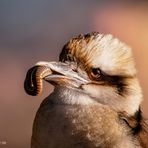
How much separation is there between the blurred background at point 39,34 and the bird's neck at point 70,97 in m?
0.81

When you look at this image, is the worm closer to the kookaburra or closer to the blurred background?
the kookaburra

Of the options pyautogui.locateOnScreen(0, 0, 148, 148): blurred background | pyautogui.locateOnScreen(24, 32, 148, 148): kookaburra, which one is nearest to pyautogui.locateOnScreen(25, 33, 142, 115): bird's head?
pyautogui.locateOnScreen(24, 32, 148, 148): kookaburra

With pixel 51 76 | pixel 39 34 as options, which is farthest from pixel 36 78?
pixel 39 34

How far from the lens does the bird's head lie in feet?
6.15

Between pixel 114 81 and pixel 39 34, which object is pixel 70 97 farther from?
pixel 39 34

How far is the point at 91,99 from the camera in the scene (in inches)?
73.8

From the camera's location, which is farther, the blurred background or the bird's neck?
the blurred background

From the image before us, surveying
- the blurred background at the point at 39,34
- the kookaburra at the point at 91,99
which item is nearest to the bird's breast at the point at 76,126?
the kookaburra at the point at 91,99

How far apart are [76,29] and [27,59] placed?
0.74ft

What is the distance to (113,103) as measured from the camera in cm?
188

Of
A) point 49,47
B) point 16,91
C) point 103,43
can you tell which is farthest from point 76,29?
Result: point 103,43

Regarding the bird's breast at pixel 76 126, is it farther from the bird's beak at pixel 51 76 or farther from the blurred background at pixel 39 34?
the blurred background at pixel 39 34

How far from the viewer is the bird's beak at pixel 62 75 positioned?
6.00 feet

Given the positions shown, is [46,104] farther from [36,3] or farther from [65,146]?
[36,3]
